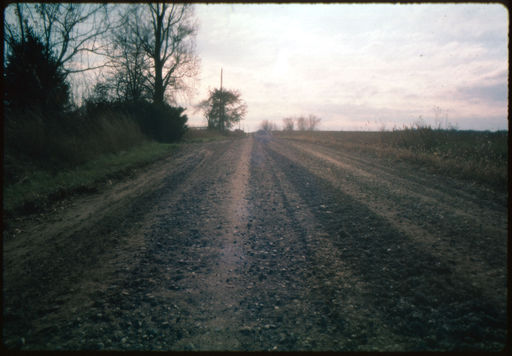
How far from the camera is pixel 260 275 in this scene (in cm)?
232

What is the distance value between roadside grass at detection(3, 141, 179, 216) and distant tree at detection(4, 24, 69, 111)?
10.1 feet

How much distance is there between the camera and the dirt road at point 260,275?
162cm

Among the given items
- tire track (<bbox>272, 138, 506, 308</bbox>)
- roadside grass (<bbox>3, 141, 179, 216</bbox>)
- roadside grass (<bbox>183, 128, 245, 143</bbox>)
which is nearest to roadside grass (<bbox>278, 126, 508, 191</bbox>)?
tire track (<bbox>272, 138, 506, 308</bbox>)

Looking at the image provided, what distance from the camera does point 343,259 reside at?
256 centimetres

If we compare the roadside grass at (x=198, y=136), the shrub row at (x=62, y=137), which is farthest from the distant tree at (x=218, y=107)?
the shrub row at (x=62, y=137)

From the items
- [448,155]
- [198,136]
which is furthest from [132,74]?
[448,155]

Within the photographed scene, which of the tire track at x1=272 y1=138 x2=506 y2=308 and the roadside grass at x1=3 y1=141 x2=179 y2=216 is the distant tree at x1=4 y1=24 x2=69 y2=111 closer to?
the roadside grass at x1=3 y1=141 x2=179 y2=216

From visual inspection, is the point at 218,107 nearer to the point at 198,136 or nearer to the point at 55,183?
the point at 198,136

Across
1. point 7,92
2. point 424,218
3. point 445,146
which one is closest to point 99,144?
point 7,92

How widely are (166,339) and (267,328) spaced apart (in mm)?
689

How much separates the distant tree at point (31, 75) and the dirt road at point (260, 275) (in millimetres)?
6535

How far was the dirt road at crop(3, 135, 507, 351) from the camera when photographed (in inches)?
63.6

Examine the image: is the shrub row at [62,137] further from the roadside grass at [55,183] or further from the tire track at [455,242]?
the tire track at [455,242]

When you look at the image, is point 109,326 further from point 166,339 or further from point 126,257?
point 126,257
